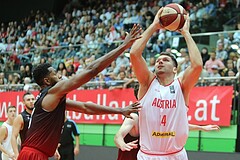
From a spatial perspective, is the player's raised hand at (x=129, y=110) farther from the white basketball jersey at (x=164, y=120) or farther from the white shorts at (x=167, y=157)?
the white shorts at (x=167, y=157)

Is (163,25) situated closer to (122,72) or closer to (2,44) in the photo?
(122,72)

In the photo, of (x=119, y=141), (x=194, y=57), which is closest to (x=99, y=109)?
(x=119, y=141)

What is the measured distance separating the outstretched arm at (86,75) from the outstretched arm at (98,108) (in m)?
0.41

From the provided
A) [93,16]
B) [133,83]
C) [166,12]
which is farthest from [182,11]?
[93,16]

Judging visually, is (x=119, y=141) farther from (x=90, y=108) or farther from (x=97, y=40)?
(x=97, y=40)

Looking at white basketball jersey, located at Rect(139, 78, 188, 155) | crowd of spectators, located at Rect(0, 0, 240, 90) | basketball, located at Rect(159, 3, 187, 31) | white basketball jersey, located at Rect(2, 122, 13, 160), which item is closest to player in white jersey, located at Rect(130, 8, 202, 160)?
white basketball jersey, located at Rect(139, 78, 188, 155)

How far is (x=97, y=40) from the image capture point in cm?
1853

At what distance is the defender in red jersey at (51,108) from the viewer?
512cm

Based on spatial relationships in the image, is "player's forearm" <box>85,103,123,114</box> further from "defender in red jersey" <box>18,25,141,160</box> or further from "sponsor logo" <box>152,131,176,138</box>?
"sponsor logo" <box>152,131,176,138</box>

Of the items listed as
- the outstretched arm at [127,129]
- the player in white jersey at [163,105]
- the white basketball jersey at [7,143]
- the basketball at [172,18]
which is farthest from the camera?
the white basketball jersey at [7,143]

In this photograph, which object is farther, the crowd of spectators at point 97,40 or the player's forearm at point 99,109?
the crowd of spectators at point 97,40

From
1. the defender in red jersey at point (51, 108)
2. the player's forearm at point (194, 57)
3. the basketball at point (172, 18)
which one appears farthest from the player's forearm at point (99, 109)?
the basketball at point (172, 18)

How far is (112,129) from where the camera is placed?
13.1 metres

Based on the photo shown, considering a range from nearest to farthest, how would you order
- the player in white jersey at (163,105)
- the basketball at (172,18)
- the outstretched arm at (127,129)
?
the player in white jersey at (163,105) < the basketball at (172,18) < the outstretched arm at (127,129)
